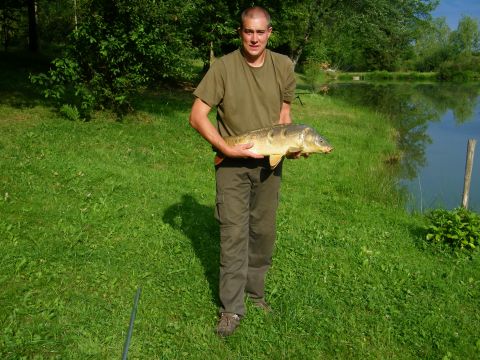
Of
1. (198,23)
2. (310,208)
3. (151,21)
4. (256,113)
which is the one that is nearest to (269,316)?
(256,113)

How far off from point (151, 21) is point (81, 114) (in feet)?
9.94

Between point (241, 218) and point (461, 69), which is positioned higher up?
point (461, 69)

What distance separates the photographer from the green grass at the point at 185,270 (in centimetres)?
392

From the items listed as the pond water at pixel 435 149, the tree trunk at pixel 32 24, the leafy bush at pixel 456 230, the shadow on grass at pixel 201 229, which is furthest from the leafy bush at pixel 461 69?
the shadow on grass at pixel 201 229

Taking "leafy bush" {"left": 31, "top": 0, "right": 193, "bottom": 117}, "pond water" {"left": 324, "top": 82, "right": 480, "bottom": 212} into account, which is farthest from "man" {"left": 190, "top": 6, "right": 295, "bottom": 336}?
"leafy bush" {"left": 31, "top": 0, "right": 193, "bottom": 117}

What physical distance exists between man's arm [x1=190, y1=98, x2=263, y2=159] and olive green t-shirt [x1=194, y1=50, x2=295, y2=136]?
78 mm

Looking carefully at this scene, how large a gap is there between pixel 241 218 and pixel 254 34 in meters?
1.51

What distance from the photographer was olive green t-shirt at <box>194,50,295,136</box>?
12.1 feet

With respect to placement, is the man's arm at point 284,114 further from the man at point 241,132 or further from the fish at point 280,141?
the fish at point 280,141

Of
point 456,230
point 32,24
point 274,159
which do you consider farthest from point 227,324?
point 32,24

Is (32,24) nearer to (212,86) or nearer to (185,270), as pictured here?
(185,270)

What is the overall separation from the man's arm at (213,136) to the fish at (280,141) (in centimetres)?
6

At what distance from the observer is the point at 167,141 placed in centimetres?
1089

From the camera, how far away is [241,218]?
12.9 feet
